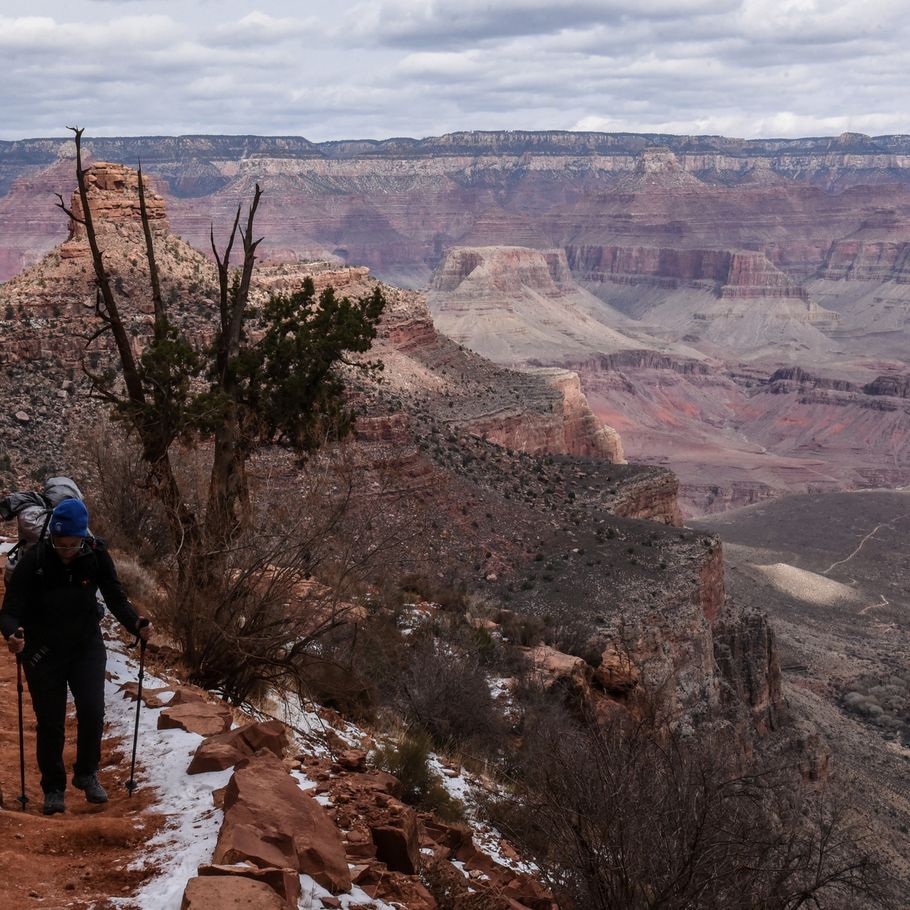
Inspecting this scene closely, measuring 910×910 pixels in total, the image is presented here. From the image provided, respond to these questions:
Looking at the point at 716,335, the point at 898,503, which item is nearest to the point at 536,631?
the point at 898,503

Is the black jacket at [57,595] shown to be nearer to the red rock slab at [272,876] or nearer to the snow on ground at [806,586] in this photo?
the red rock slab at [272,876]

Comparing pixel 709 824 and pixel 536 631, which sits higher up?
pixel 709 824

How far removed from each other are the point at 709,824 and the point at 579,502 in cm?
2772

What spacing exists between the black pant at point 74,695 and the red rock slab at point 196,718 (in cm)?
86

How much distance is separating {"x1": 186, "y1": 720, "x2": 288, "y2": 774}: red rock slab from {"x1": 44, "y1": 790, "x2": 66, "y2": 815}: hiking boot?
0.81 m

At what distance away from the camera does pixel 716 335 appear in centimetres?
18875

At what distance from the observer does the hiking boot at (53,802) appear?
7160 mm

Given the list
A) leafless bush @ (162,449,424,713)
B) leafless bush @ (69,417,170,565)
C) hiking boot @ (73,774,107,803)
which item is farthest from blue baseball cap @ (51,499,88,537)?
leafless bush @ (69,417,170,565)

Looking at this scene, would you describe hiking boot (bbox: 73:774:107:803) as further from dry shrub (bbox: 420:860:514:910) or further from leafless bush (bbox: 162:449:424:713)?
leafless bush (bbox: 162:449:424:713)

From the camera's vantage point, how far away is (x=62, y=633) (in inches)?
292

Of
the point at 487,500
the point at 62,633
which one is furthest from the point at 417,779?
the point at 487,500

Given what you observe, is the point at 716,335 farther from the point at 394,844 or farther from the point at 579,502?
the point at 394,844

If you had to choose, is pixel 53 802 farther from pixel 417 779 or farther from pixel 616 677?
pixel 616 677

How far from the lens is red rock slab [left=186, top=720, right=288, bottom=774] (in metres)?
7.60
